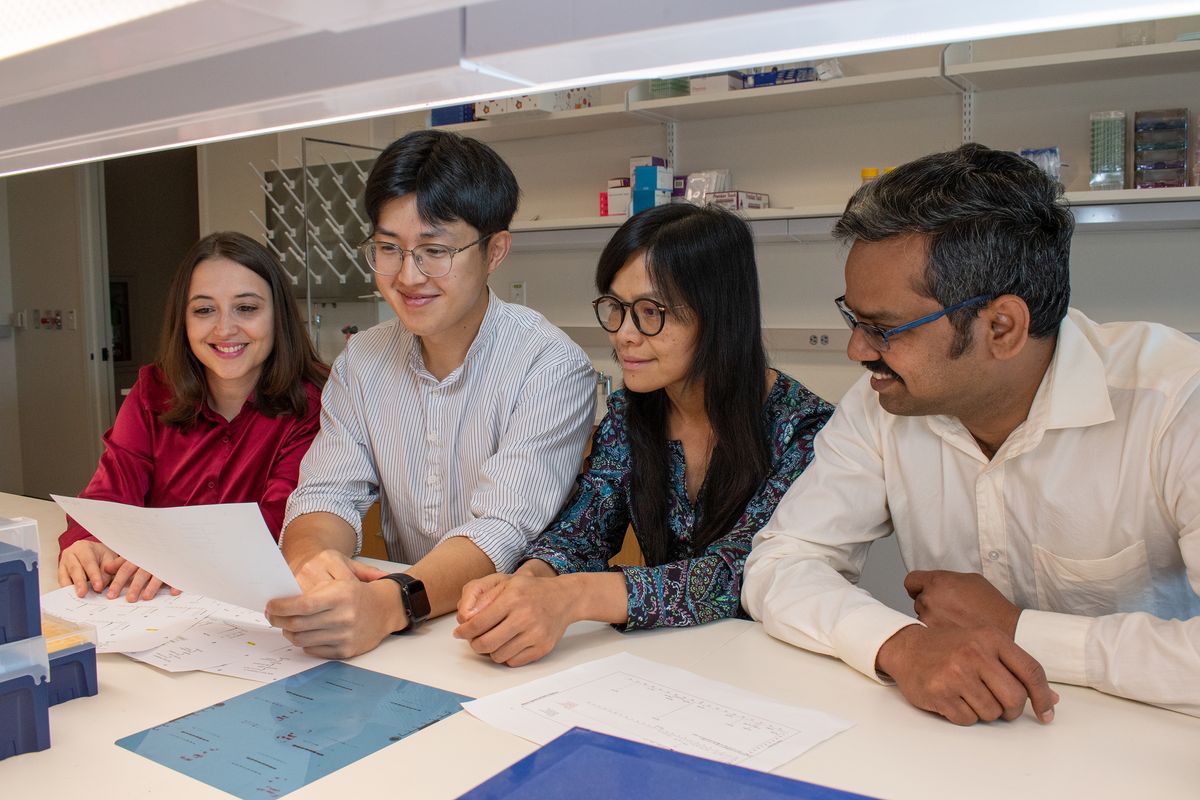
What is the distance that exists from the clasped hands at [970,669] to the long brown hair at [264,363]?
53.9 inches

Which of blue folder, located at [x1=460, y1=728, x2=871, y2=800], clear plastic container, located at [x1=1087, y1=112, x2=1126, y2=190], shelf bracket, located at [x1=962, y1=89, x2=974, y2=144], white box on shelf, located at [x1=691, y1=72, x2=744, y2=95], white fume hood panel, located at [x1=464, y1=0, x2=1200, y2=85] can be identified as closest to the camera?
white fume hood panel, located at [x1=464, y1=0, x2=1200, y2=85]

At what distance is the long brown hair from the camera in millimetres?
2006

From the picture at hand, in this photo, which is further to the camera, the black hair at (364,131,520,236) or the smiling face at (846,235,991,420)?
the black hair at (364,131,520,236)

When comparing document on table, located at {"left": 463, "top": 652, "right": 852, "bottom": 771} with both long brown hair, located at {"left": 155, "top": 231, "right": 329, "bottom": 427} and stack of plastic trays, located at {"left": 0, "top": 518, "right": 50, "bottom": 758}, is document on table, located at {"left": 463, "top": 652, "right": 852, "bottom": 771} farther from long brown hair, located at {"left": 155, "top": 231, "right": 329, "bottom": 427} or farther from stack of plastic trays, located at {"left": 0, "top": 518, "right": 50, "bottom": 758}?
long brown hair, located at {"left": 155, "top": 231, "right": 329, "bottom": 427}

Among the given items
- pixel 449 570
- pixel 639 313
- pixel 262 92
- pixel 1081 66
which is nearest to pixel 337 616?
pixel 449 570

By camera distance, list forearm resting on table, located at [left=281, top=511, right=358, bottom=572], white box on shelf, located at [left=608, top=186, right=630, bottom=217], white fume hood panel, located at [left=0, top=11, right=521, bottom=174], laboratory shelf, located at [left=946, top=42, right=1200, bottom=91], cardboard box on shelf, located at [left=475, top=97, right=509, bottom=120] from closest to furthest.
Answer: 1. white fume hood panel, located at [left=0, top=11, right=521, bottom=174]
2. forearm resting on table, located at [left=281, top=511, right=358, bottom=572]
3. laboratory shelf, located at [left=946, top=42, right=1200, bottom=91]
4. white box on shelf, located at [left=608, top=186, right=630, bottom=217]
5. cardboard box on shelf, located at [left=475, top=97, right=509, bottom=120]

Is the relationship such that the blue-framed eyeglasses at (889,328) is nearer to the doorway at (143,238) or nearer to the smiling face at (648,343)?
the smiling face at (648,343)

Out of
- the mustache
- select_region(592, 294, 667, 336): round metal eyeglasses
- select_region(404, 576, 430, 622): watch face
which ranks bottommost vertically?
select_region(404, 576, 430, 622): watch face

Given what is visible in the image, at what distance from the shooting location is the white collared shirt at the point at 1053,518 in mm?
1114

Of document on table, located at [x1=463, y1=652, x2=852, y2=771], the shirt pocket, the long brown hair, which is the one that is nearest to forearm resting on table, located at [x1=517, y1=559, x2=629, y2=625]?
document on table, located at [x1=463, y1=652, x2=852, y2=771]

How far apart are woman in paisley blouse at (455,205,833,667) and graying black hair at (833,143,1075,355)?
379 mm

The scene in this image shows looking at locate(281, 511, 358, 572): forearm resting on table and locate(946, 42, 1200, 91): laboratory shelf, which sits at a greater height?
locate(946, 42, 1200, 91): laboratory shelf

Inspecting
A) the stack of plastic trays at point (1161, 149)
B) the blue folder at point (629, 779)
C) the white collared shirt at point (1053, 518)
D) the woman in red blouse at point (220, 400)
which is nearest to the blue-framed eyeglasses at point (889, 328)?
the white collared shirt at point (1053, 518)

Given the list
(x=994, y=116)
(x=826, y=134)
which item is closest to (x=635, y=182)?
(x=826, y=134)
